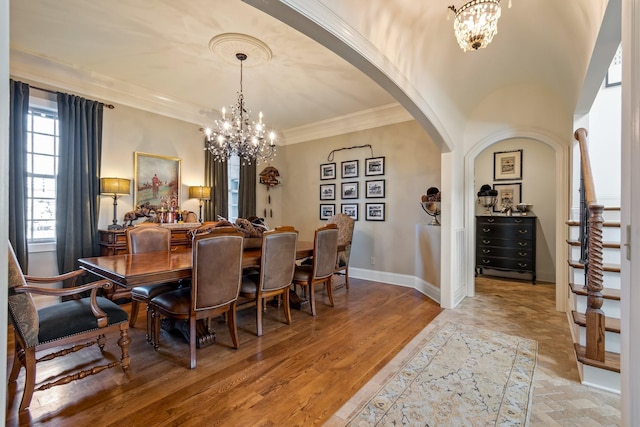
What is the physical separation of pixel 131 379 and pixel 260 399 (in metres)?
0.98

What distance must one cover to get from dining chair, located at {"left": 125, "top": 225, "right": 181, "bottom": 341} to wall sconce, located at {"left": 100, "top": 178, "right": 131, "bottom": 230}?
910 millimetres

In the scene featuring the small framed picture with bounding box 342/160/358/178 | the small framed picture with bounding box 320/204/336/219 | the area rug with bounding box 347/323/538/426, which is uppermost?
the small framed picture with bounding box 342/160/358/178

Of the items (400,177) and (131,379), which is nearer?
(131,379)

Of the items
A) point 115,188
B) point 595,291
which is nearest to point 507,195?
point 595,291

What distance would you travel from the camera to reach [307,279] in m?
3.37

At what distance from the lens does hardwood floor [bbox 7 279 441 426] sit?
171cm

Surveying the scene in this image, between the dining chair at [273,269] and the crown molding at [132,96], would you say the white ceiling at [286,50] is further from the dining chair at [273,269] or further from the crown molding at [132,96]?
the dining chair at [273,269]

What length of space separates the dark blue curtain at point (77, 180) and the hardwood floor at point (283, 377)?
148cm

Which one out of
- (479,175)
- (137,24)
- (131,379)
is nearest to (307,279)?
(131,379)

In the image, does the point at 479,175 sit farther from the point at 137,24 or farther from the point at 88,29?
the point at 88,29

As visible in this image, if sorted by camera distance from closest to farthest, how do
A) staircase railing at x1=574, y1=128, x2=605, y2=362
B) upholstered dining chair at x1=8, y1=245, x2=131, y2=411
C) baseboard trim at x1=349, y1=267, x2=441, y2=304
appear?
upholstered dining chair at x1=8, y1=245, x2=131, y2=411 < staircase railing at x1=574, y1=128, x2=605, y2=362 < baseboard trim at x1=349, y1=267, x2=441, y2=304

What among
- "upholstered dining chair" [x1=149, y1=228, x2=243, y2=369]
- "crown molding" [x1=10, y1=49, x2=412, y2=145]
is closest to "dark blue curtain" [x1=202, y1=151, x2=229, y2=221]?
"crown molding" [x1=10, y1=49, x2=412, y2=145]

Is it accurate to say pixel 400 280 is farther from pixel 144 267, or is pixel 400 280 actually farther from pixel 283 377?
pixel 144 267

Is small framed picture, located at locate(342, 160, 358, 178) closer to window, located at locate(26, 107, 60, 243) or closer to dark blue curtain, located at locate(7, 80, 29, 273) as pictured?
window, located at locate(26, 107, 60, 243)
